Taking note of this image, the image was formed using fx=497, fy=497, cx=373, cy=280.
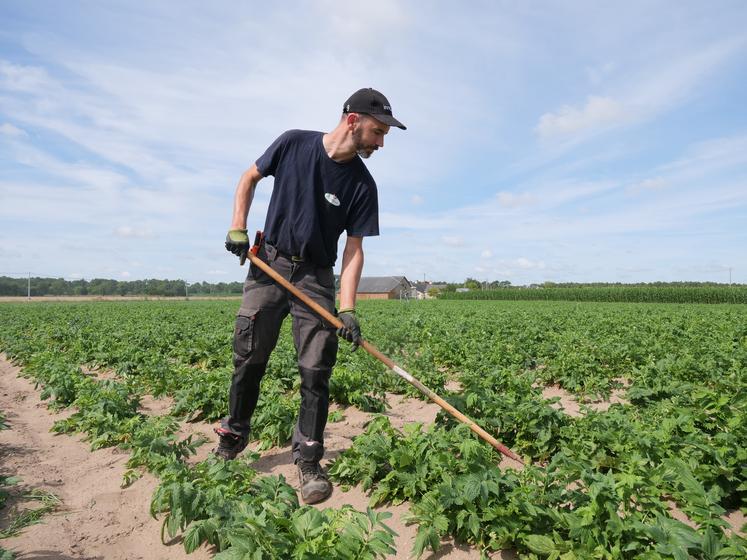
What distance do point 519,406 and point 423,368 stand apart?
8.97 feet

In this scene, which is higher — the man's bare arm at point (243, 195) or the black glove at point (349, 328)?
the man's bare arm at point (243, 195)

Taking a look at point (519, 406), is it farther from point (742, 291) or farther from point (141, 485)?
point (742, 291)

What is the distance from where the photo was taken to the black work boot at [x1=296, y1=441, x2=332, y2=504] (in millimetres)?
3072

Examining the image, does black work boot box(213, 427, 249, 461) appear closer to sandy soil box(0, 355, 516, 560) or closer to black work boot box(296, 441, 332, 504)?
sandy soil box(0, 355, 516, 560)

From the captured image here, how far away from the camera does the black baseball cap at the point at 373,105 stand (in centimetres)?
314

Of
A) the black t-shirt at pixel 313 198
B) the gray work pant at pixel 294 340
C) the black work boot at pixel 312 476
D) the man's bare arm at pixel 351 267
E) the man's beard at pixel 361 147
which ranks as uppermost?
the man's beard at pixel 361 147

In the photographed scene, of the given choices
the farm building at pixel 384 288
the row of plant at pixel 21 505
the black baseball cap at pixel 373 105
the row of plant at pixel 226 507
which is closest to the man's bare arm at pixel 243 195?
the black baseball cap at pixel 373 105

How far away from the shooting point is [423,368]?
6582 mm

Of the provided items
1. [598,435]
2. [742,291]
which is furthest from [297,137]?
[742,291]

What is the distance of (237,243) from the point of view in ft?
11.4

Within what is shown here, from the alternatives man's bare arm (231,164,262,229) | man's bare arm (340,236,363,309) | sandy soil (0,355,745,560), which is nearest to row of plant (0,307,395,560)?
sandy soil (0,355,745,560)

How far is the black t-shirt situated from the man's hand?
0.53 ft

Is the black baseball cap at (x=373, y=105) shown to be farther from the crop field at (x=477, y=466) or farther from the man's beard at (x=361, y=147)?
the crop field at (x=477, y=466)

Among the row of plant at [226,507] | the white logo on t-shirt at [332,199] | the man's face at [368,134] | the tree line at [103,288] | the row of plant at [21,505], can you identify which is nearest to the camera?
the row of plant at [226,507]
